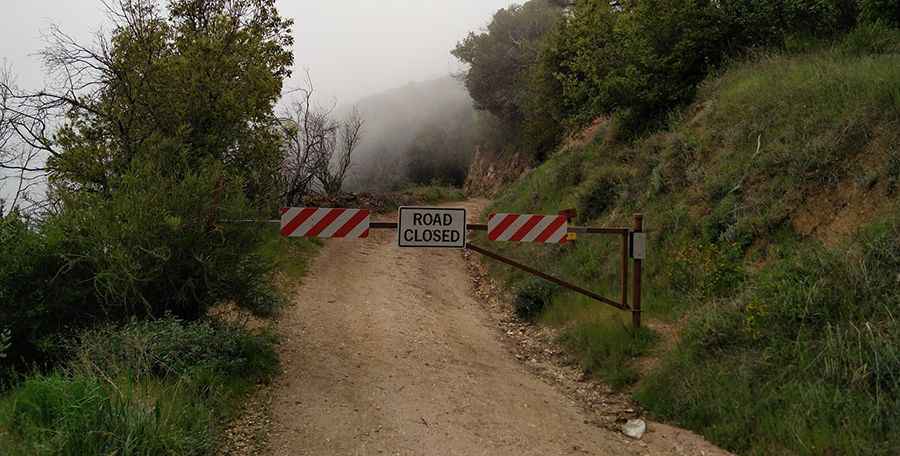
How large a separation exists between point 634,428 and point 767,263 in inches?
108

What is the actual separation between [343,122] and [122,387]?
873 inches

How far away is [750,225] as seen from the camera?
26.3 ft

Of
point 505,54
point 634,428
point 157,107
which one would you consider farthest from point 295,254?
point 505,54

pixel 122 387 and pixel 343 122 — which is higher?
pixel 343 122

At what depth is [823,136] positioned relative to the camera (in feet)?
26.8

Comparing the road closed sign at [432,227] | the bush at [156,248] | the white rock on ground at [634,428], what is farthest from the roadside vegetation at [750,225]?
the bush at [156,248]

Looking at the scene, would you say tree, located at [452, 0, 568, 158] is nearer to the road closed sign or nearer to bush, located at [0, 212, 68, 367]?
the road closed sign

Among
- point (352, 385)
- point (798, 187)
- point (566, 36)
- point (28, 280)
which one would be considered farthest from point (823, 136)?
point (566, 36)

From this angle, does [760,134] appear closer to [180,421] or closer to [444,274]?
[444,274]

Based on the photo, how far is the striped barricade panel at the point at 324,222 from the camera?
7.13 metres

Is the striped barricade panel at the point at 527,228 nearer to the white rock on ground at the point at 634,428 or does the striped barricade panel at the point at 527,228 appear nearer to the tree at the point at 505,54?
the white rock on ground at the point at 634,428

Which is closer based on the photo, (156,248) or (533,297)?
(156,248)

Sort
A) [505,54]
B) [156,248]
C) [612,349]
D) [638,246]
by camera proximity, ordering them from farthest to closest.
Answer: [505,54] → [638,246] → [612,349] → [156,248]

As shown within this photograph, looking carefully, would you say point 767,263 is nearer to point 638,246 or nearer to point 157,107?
point 638,246
